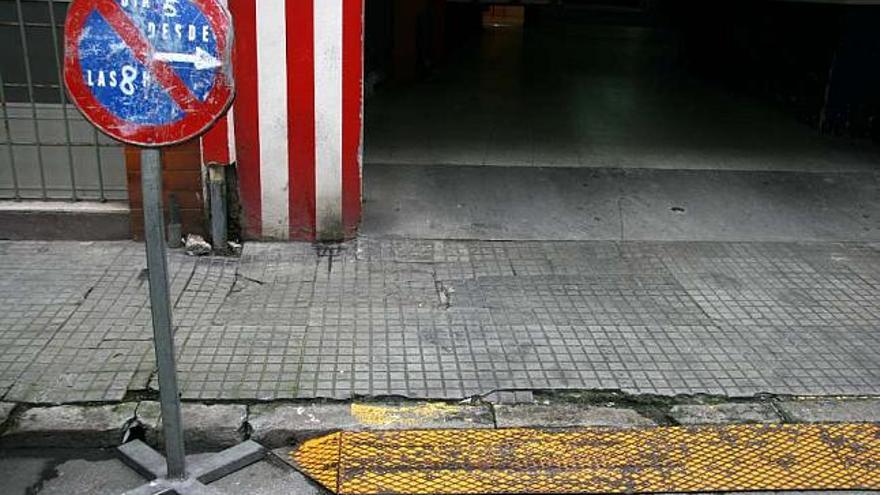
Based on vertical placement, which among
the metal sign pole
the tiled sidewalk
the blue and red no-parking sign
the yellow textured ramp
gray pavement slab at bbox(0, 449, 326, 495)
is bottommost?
gray pavement slab at bbox(0, 449, 326, 495)

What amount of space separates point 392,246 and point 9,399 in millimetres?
2655

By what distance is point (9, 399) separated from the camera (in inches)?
152

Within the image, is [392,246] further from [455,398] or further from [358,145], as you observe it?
[455,398]

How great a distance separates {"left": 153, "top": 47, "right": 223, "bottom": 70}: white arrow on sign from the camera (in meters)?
2.88

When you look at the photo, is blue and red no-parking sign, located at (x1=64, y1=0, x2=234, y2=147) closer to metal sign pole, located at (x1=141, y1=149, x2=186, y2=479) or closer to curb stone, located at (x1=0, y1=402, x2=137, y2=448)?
metal sign pole, located at (x1=141, y1=149, x2=186, y2=479)

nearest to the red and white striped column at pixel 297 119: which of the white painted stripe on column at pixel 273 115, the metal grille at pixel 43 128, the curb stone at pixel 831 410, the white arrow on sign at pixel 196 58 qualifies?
the white painted stripe on column at pixel 273 115

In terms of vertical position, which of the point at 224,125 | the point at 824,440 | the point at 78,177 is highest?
the point at 224,125

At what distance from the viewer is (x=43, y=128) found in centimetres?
562

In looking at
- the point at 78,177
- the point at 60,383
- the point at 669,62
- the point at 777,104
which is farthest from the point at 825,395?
the point at 669,62

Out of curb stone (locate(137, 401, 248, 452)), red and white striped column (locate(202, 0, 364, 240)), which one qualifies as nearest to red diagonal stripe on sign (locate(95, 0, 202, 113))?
curb stone (locate(137, 401, 248, 452))

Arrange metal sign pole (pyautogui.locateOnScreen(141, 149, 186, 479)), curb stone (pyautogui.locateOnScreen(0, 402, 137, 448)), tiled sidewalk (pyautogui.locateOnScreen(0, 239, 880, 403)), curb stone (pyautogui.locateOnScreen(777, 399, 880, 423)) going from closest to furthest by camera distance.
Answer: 1. metal sign pole (pyautogui.locateOnScreen(141, 149, 186, 479))
2. curb stone (pyautogui.locateOnScreen(0, 402, 137, 448))
3. curb stone (pyautogui.locateOnScreen(777, 399, 880, 423))
4. tiled sidewalk (pyautogui.locateOnScreen(0, 239, 880, 403))

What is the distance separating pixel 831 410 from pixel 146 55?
3.52m

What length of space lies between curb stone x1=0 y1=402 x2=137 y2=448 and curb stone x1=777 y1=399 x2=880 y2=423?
3.18m

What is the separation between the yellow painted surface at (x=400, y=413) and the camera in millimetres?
3857
